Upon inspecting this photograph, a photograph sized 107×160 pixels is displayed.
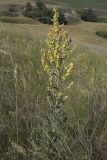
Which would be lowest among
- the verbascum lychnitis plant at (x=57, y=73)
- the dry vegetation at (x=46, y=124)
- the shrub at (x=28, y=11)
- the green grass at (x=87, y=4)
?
the green grass at (x=87, y=4)

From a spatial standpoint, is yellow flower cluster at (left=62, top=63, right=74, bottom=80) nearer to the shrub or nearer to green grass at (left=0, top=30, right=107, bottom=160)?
green grass at (left=0, top=30, right=107, bottom=160)

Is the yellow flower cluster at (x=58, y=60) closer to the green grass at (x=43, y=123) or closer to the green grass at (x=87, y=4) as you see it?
the green grass at (x=43, y=123)

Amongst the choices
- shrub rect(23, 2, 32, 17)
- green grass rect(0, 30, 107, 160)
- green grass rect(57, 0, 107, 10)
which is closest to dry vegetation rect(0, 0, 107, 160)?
green grass rect(0, 30, 107, 160)

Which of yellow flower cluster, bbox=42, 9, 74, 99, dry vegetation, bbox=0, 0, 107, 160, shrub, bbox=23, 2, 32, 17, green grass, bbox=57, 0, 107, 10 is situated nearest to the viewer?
dry vegetation, bbox=0, 0, 107, 160

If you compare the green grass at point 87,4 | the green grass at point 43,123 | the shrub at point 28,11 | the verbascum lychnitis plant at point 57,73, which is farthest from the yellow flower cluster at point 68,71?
the green grass at point 87,4

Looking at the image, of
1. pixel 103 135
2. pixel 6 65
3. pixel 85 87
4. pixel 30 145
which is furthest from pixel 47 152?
pixel 6 65

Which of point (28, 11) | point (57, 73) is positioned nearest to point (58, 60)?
point (57, 73)

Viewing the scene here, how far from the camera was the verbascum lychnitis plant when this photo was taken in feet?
10.6

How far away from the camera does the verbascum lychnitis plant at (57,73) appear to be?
3.24 metres

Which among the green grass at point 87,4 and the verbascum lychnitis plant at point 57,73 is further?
the green grass at point 87,4

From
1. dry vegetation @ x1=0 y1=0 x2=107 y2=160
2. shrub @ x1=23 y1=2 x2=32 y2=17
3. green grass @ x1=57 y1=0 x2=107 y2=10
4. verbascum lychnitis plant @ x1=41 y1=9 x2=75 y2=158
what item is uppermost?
verbascum lychnitis plant @ x1=41 y1=9 x2=75 y2=158

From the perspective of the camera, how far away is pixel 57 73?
3.33 metres

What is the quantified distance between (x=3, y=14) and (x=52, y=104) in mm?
51445

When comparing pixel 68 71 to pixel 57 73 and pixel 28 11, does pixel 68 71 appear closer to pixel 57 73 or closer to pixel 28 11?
pixel 57 73
